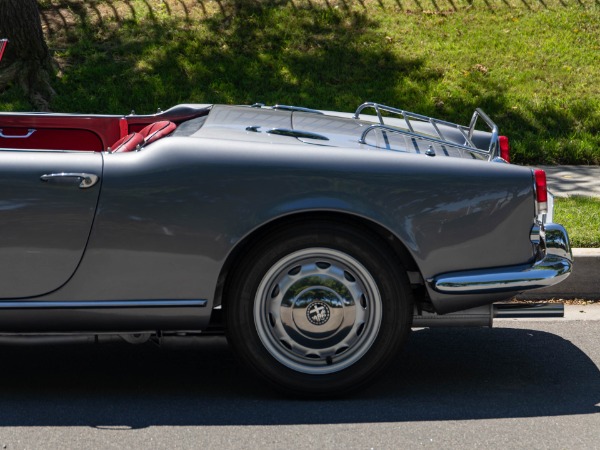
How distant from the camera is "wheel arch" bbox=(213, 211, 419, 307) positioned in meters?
4.44

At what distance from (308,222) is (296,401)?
2.53 ft

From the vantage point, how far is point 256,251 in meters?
4.41

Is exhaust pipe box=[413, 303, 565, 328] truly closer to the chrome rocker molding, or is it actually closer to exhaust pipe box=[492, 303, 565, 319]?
exhaust pipe box=[492, 303, 565, 319]

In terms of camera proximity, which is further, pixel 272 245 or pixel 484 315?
pixel 484 315

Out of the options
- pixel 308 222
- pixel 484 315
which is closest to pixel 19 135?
pixel 308 222

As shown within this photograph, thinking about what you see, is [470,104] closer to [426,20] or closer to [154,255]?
[426,20]

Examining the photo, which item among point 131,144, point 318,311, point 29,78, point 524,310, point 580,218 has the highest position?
point 131,144

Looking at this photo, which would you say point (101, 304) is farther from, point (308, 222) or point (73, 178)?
point (308, 222)

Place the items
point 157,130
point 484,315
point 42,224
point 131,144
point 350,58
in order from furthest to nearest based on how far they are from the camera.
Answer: point 350,58, point 157,130, point 131,144, point 484,315, point 42,224

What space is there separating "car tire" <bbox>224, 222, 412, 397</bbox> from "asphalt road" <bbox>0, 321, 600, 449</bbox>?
0.49ft

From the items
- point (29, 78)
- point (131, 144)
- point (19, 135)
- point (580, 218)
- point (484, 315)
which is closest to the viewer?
point (484, 315)

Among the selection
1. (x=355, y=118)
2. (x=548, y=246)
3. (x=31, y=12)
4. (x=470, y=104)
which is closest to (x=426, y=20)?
(x=470, y=104)

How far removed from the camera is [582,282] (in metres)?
6.45

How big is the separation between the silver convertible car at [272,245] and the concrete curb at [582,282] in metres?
1.91
